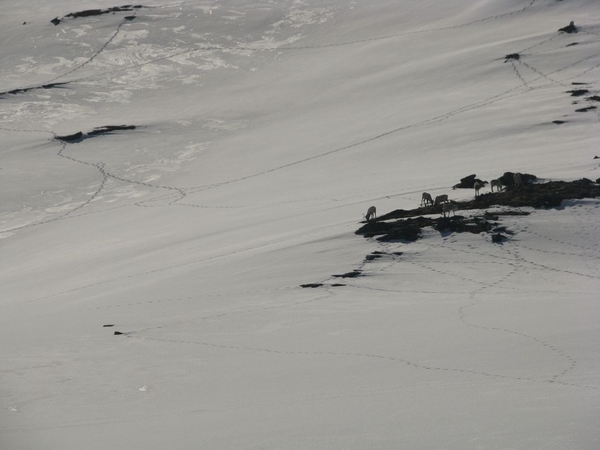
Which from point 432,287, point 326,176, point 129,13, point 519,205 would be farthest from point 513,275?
point 129,13

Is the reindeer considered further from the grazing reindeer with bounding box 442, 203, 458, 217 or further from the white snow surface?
the grazing reindeer with bounding box 442, 203, 458, 217

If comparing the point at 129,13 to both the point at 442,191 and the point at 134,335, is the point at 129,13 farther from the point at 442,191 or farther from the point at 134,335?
the point at 134,335

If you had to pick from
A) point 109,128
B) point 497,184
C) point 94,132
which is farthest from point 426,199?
point 94,132

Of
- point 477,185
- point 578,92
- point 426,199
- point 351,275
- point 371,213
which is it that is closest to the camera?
point 351,275

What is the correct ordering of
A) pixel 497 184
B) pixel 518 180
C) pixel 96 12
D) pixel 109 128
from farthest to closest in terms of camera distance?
1. pixel 96 12
2. pixel 109 128
3. pixel 497 184
4. pixel 518 180

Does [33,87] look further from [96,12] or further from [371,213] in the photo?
[371,213]

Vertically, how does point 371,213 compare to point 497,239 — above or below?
above

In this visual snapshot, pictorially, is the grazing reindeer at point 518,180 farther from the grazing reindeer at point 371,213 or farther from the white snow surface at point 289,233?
the grazing reindeer at point 371,213

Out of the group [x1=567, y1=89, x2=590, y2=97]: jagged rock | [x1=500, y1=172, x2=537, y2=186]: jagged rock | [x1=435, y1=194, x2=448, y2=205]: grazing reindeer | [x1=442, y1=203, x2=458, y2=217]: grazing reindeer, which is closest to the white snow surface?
[x1=567, y1=89, x2=590, y2=97]: jagged rock

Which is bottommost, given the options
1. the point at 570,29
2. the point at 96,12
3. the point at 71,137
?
the point at 71,137
